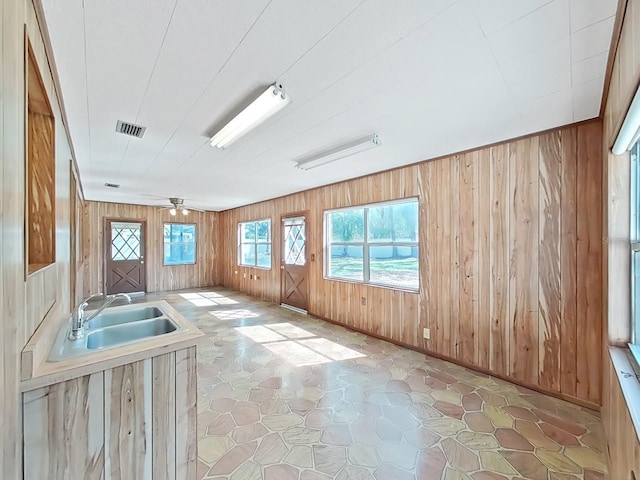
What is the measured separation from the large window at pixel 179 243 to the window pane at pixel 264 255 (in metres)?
2.60

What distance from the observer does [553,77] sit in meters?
1.79

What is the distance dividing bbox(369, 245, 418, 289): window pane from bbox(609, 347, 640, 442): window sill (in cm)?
218

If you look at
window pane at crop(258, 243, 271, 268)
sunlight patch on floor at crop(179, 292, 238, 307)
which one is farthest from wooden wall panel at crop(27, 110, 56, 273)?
window pane at crop(258, 243, 271, 268)

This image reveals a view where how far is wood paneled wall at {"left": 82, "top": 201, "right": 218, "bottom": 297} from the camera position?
279 inches

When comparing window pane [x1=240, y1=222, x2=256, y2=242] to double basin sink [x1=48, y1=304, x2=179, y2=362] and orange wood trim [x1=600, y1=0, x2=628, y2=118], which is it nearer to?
double basin sink [x1=48, y1=304, x2=179, y2=362]

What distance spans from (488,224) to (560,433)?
187cm

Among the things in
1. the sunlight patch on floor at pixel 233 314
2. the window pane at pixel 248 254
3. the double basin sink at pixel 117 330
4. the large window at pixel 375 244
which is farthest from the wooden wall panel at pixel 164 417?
the window pane at pixel 248 254

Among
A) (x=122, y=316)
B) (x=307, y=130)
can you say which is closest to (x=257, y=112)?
(x=307, y=130)

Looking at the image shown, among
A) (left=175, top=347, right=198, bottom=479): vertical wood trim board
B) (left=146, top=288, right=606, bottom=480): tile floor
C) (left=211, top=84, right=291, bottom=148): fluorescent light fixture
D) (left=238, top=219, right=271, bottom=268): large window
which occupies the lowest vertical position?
(left=146, top=288, right=606, bottom=480): tile floor

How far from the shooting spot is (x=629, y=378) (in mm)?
1467

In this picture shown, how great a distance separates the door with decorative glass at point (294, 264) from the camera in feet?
19.0

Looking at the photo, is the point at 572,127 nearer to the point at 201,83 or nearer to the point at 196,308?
the point at 201,83

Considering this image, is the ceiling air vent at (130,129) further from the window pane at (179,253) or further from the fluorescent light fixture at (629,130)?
the window pane at (179,253)

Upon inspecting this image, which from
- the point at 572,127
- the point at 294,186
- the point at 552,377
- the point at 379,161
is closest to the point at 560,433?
the point at 552,377
